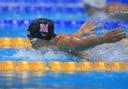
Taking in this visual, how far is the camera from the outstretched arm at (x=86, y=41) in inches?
155

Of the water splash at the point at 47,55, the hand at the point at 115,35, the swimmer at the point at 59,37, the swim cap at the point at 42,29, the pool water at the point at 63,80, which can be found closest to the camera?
the pool water at the point at 63,80

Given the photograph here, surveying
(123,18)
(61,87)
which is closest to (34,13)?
(123,18)

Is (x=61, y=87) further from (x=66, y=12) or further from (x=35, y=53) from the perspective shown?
(x=66, y=12)

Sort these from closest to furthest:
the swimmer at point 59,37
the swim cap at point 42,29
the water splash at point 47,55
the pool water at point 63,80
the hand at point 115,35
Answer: the pool water at point 63,80
the hand at point 115,35
the swimmer at point 59,37
the swim cap at point 42,29
the water splash at point 47,55

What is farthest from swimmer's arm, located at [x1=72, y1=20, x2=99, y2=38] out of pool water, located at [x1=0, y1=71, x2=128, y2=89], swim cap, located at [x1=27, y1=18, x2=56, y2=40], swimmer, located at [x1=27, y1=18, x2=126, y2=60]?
pool water, located at [x1=0, y1=71, x2=128, y2=89]

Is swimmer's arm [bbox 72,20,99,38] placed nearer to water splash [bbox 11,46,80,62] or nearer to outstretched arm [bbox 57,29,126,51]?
outstretched arm [bbox 57,29,126,51]

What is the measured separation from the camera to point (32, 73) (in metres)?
4.13

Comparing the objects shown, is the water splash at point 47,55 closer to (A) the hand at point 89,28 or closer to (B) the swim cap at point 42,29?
(B) the swim cap at point 42,29

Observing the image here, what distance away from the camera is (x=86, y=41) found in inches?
163

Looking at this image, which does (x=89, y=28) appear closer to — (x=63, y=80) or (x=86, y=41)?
(x=86, y=41)

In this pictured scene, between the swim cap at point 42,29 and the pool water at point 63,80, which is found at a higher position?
the swim cap at point 42,29

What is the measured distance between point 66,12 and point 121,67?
484 centimetres

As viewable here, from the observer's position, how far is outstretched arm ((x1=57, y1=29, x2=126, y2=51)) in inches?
155

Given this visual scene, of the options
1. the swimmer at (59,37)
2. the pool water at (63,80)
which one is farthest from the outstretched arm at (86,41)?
the pool water at (63,80)
